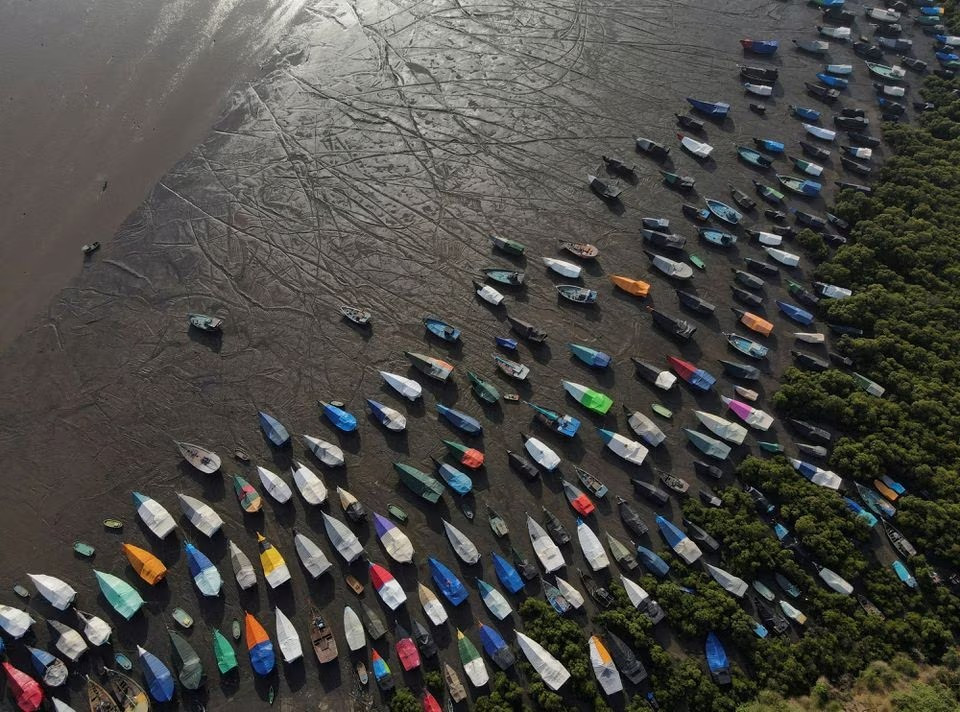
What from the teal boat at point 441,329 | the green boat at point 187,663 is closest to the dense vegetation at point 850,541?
the green boat at point 187,663


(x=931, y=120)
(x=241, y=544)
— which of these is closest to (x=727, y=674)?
(x=241, y=544)

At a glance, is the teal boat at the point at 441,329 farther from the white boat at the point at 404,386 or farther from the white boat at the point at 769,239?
the white boat at the point at 769,239

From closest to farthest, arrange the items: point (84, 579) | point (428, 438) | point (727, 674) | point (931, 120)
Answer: point (727, 674), point (84, 579), point (428, 438), point (931, 120)

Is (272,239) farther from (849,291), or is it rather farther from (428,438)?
(849,291)

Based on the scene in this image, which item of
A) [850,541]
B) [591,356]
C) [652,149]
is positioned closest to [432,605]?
[591,356]

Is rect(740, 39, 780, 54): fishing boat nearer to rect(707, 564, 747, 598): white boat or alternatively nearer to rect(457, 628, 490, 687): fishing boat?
rect(707, 564, 747, 598): white boat

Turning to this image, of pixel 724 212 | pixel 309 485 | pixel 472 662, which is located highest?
pixel 309 485

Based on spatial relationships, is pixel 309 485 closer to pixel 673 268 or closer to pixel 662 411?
pixel 662 411
